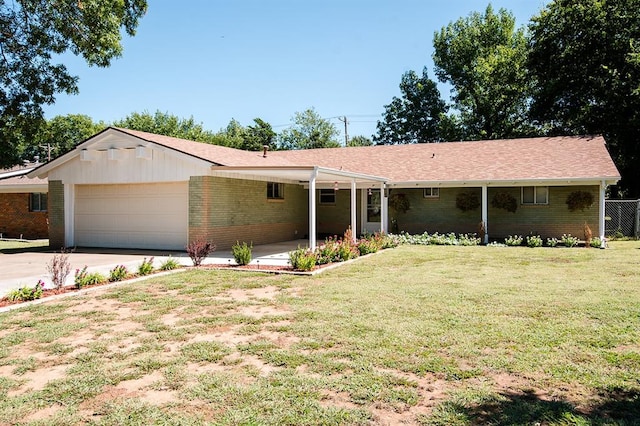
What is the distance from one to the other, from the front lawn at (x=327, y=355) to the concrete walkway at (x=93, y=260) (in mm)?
2570

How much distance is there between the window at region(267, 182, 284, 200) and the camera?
18.6 meters

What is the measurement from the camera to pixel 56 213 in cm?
1727

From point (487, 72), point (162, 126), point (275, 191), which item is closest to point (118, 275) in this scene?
point (275, 191)

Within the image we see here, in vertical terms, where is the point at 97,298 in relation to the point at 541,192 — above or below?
below

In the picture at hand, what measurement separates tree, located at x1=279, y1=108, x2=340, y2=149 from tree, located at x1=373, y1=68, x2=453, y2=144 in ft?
43.5

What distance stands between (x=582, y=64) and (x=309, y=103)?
97.9 feet

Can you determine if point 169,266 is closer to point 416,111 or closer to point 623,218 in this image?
point 623,218

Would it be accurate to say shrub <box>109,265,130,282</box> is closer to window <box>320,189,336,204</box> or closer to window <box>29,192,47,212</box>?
window <box>320,189,336,204</box>

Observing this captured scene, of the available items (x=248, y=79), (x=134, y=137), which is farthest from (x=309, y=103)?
(x=134, y=137)

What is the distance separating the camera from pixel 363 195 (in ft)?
70.9

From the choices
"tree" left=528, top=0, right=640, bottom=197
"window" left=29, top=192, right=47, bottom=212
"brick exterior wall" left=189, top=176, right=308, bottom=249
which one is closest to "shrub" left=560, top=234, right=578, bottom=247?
"brick exterior wall" left=189, top=176, right=308, bottom=249

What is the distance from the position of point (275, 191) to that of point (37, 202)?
13.0 m

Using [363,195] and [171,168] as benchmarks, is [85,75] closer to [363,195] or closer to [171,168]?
[171,168]

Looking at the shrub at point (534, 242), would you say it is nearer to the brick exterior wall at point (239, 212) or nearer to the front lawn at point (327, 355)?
the front lawn at point (327, 355)
